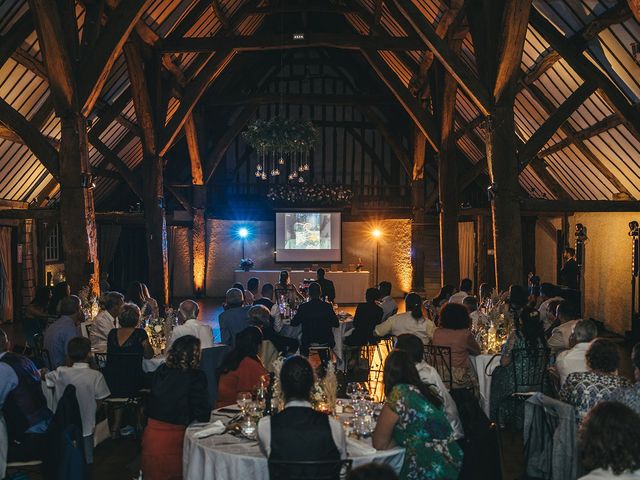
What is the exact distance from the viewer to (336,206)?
19156 millimetres

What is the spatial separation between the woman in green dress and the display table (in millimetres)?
13991

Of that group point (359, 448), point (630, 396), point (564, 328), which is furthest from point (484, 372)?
point (359, 448)

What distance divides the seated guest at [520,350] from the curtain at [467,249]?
12.9 metres

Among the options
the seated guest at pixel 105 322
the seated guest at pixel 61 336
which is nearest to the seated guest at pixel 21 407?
the seated guest at pixel 61 336

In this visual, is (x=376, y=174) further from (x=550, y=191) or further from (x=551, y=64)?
(x=551, y=64)

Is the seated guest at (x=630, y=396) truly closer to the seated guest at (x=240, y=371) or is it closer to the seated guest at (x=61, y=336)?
the seated guest at (x=240, y=371)

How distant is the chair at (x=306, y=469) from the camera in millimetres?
3043

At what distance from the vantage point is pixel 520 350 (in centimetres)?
593

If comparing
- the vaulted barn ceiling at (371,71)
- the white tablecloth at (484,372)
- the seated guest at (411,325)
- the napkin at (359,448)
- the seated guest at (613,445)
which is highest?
the vaulted barn ceiling at (371,71)

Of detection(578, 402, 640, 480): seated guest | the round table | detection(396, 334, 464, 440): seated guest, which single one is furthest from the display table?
detection(578, 402, 640, 480): seated guest

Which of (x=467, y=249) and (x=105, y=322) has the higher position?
(x=467, y=249)

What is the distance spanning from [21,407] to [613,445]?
11.8 feet

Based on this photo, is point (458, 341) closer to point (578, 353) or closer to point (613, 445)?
point (578, 353)

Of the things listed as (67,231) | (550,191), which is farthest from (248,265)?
(67,231)
